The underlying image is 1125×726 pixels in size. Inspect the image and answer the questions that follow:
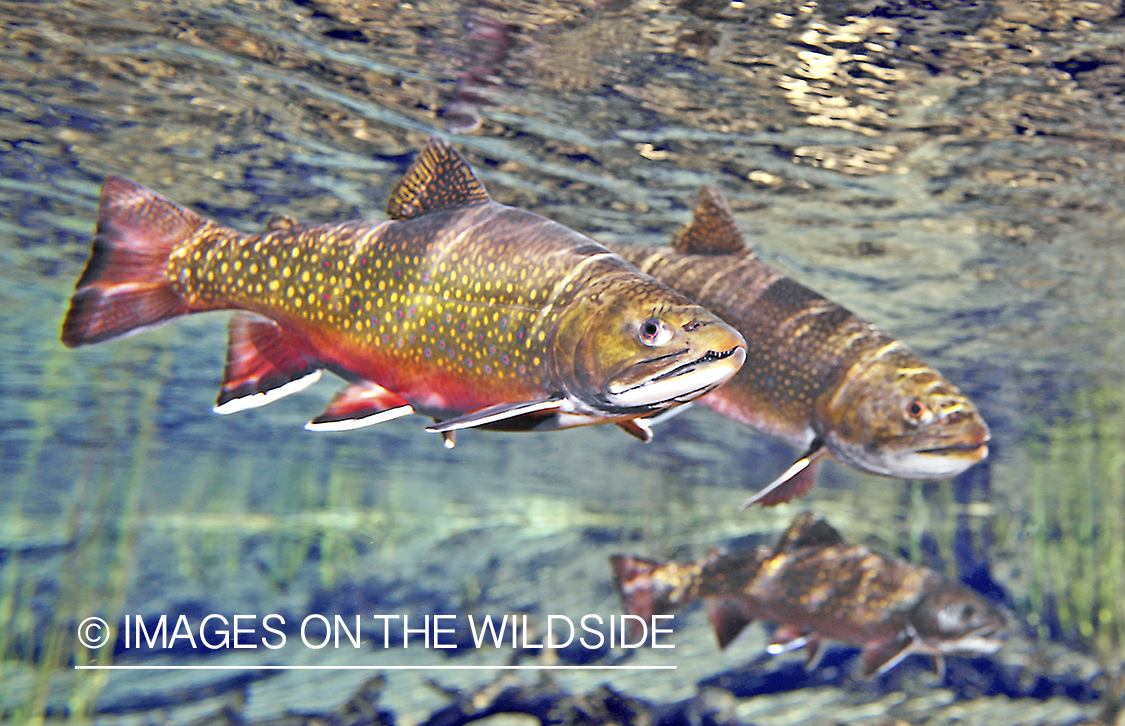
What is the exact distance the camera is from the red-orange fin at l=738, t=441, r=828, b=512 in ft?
11.8

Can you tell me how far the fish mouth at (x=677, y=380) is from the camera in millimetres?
2191

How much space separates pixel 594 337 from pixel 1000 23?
6.69m

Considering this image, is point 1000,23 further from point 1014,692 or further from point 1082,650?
point 1082,650

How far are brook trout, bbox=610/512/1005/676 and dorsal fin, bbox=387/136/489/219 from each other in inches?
201

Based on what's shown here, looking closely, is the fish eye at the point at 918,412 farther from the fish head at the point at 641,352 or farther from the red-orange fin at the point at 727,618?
the red-orange fin at the point at 727,618

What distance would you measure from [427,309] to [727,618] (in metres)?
5.28

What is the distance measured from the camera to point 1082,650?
49.3ft

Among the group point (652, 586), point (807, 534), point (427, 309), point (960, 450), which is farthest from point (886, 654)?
point (427, 309)

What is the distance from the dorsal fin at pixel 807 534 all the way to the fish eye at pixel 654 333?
17.2 feet

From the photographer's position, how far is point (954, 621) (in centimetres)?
712

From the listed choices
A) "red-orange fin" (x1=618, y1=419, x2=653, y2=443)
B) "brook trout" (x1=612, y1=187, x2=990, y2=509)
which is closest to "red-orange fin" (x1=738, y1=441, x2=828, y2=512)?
"brook trout" (x1=612, y1=187, x2=990, y2=509)

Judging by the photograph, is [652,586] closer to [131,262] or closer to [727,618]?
[727,618]

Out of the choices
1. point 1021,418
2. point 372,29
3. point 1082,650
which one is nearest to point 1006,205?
point 372,29

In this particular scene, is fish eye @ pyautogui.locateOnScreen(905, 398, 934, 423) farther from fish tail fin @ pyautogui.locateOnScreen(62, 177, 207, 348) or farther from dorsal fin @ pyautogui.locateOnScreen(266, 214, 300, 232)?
fish tail fin @ pyautogui.locateOnScreen(62, 177, 207, 348)
